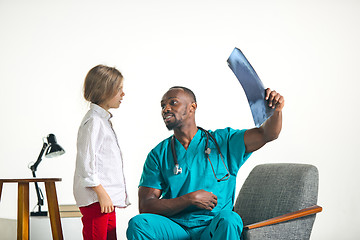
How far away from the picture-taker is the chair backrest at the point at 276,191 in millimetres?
2102

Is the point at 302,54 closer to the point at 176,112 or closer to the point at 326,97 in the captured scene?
the point at 326,97

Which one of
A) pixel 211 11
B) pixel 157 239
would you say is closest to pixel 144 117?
pixel 211 11

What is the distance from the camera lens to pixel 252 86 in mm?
1917

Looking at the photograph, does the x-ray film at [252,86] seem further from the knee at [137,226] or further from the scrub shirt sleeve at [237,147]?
the knee at [137,226]

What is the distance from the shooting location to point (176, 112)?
7.18 feet

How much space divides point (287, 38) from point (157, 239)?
2686mm

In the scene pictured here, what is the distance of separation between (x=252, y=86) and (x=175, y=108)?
0.42 meters

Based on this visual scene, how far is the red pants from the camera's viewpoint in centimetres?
216

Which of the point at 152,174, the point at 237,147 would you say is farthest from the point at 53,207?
the point at 237,147

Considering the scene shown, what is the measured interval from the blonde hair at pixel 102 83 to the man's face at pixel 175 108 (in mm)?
258

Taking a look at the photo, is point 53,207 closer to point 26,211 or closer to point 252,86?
point 26,211

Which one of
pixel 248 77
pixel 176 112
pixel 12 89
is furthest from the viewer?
pixel 12 89

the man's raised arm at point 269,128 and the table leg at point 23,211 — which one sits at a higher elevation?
the man's raised arm at point 269,128

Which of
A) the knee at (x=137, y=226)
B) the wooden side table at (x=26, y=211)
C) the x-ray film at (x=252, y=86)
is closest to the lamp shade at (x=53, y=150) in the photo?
Answer: the wooden side table at (x=26, y=211)
